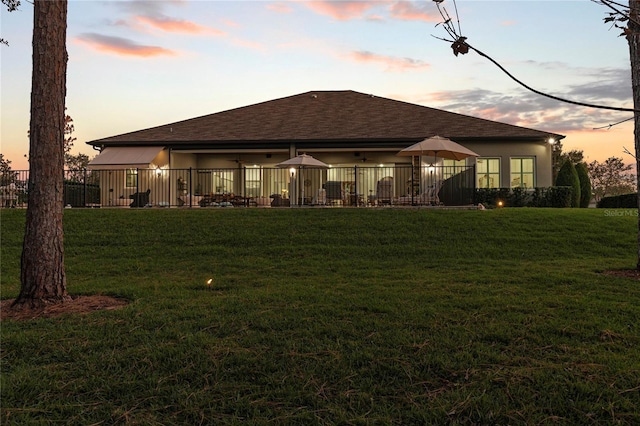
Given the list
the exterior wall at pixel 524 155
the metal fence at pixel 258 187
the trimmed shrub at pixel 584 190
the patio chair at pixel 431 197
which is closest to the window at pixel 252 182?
the metal fence at pixel 258 187

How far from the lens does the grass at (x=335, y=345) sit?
2.39 meters

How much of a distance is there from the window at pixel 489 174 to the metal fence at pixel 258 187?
3.02 ft

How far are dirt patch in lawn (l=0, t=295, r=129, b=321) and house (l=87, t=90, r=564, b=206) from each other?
486 inches

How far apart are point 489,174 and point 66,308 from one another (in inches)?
727

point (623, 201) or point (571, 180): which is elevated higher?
point (571, 180)

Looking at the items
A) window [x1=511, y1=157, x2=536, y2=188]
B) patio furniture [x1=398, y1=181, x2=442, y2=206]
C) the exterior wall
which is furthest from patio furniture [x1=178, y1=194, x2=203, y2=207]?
window [x1=511, y1=157, x2=536, y2=188]

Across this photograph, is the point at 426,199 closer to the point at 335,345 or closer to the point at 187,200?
the point at 187,200

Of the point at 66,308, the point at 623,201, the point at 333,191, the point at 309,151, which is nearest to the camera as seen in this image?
the point at 66,308

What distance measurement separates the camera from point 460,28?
4.79 ft

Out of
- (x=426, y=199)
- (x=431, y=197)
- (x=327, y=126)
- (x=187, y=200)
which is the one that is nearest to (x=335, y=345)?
(x=426, y=199)

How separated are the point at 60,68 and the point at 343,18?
929 centimetres

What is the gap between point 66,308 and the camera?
182 inches

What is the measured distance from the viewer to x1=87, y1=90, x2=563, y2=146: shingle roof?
19.5m

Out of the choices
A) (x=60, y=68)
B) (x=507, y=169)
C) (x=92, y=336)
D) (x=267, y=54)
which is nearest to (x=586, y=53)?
(x=92, y=336)
